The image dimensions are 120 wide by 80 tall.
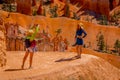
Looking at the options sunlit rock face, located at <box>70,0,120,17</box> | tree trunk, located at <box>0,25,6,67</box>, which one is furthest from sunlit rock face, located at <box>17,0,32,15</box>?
tree trunk, located at <box>0,25,6,67</box>

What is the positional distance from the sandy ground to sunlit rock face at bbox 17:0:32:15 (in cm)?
1316

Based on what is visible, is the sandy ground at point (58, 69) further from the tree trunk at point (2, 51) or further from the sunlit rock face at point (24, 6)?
the sunlit rock face at point (24, 6)

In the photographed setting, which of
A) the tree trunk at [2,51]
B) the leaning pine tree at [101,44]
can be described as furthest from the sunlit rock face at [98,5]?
the tree trunk at [2,51]

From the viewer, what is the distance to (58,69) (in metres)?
13.4

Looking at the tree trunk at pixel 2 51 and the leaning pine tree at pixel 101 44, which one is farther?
the leaning pine tree at pixel 101 44

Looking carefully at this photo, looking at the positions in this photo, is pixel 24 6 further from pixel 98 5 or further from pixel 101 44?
A: pixel 98 5

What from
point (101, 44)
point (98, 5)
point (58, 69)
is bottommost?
point (58, 69)

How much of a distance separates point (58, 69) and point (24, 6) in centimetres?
1830

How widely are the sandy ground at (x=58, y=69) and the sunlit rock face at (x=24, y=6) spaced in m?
13.2

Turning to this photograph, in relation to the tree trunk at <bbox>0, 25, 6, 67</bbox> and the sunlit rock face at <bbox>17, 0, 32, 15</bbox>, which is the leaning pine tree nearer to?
the sunlit rock face at <bbox>17, 0, 32, 15</bbox>

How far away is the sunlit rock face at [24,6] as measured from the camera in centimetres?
3078

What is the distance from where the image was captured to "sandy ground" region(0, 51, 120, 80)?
41.0ft

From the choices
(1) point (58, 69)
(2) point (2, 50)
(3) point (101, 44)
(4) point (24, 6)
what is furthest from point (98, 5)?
(1) point (58, 69)

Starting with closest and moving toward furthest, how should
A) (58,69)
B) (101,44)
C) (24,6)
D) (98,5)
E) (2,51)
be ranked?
(58,69)
(2,51)
(101,44)
(24,6)
(98,5)
